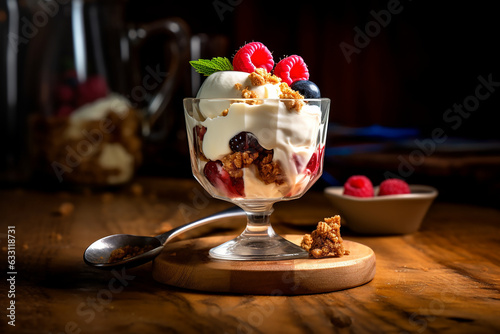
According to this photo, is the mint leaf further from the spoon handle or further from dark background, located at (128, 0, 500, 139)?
dark background, located at (128, 0, 500, 139)

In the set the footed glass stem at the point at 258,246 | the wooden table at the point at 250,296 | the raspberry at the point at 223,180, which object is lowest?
the wooden table at the point at 250,296

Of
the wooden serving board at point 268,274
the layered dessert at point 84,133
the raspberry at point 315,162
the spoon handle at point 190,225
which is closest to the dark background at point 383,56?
the layered dessert at point 84,133

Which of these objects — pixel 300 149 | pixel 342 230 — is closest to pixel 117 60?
pixel 342 230

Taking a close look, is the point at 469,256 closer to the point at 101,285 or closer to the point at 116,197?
the point at 101,285

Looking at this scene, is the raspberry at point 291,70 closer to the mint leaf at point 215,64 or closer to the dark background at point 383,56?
the mint leaf at point 215,64

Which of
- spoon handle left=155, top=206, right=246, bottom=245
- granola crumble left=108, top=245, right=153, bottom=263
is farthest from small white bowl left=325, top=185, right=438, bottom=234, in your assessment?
granola crumble left=108, top=245, right=153, bottom=263

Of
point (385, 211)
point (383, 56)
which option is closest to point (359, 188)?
point (385, 211)
